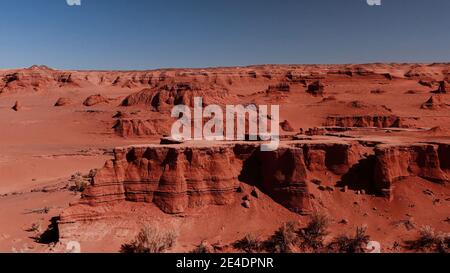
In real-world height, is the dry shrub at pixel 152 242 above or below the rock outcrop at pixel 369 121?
below

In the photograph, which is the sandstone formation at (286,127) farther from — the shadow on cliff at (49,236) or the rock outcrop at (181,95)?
the shadow on cliff at (49,236)

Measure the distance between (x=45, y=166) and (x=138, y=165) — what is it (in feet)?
50.0

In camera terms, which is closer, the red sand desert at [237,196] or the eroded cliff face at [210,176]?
the red sand desert at [237,196]

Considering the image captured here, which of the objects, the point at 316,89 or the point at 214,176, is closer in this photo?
the point at 214,176

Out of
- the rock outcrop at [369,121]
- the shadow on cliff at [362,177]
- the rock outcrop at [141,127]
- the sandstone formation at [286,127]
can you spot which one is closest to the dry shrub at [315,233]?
the shadow on cliff at [362,177]

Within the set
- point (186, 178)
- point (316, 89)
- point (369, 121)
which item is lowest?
point (186, 178)

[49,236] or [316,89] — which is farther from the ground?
[316,89]

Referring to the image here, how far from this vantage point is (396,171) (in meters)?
13.1

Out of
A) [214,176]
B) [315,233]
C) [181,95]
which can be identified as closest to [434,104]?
[181,95]

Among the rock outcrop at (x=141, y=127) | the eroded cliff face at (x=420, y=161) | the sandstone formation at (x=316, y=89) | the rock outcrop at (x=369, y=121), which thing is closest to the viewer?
the eroded cliff face at (x=420, y=161)

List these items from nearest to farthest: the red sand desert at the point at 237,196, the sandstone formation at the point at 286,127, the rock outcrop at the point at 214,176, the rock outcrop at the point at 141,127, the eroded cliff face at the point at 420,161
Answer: the red sand desert at the point at 237,196 < the rock outcrop at the point at 214,176 < the eroded cliff face at the point at 420,161 < the sandstone formation at the point at 286,127 < the rock outcrop at the point at 141,127

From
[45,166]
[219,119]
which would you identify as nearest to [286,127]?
[219,119]

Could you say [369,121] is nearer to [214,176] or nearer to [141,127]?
[141,127]

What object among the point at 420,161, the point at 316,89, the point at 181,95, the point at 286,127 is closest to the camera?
the point at 420,161
